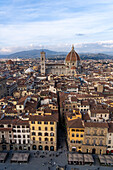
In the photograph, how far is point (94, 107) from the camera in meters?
45.6

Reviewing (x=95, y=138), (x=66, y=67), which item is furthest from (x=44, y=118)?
(x=66, y=67)

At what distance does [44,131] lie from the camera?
3772 cm

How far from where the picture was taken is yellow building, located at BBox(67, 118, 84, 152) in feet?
121

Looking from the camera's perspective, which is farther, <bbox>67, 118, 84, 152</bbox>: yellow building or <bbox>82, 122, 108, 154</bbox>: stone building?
<bbox>67, 118, 84, 152</bbox>: yellow building

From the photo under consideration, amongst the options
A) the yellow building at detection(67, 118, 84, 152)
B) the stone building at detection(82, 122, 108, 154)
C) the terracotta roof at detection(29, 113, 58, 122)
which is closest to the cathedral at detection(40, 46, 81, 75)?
the terracotta roof at detection(29, 113, 58, 122)

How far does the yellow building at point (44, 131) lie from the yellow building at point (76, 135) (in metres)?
3.71

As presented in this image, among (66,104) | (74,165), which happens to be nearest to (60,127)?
(66,104)

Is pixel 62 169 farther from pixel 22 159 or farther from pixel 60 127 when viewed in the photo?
pixel 60 127

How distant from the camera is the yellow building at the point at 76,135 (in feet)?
121

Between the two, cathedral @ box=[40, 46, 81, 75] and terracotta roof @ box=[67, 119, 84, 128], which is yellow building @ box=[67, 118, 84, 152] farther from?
cathedral @ box=[40, 46, 81, 75]

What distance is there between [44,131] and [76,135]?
7.74 meters

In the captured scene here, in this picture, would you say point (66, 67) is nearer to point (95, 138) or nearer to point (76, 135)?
point (76, 135)

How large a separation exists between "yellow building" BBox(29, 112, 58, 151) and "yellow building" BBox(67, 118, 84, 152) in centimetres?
371

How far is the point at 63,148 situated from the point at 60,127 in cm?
1002
